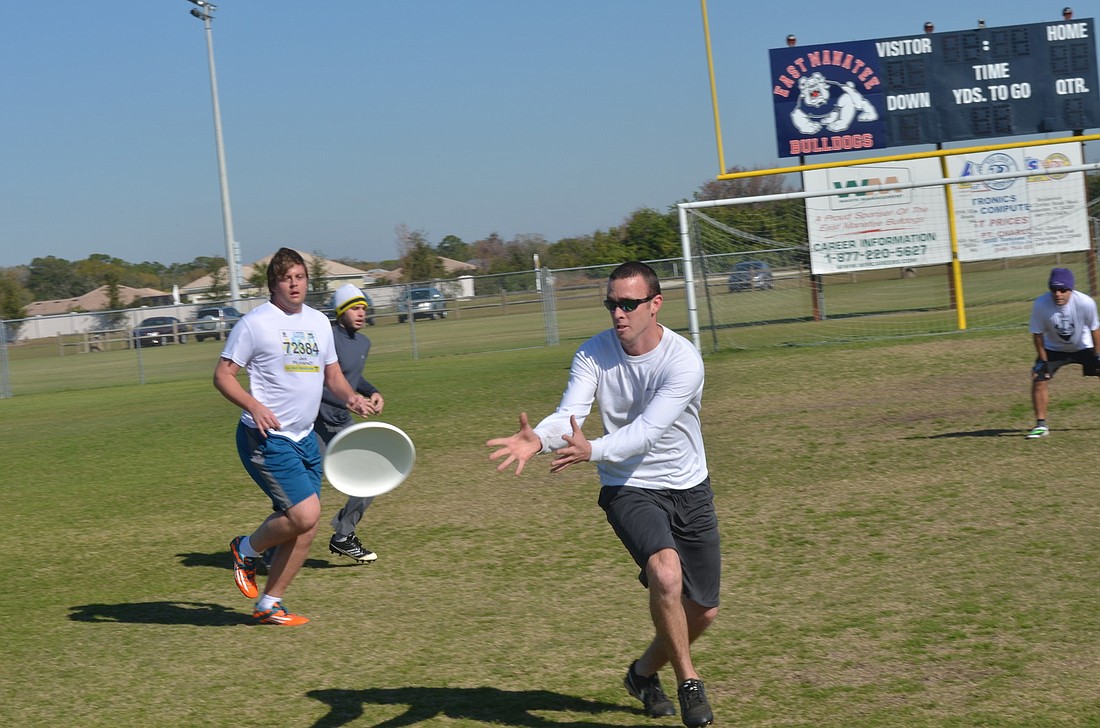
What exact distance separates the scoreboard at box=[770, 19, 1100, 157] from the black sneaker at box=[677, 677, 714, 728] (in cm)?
2178

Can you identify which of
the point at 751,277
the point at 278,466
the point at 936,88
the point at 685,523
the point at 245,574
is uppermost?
the point at 936,88

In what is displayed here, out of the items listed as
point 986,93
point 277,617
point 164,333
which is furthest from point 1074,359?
point 164,333

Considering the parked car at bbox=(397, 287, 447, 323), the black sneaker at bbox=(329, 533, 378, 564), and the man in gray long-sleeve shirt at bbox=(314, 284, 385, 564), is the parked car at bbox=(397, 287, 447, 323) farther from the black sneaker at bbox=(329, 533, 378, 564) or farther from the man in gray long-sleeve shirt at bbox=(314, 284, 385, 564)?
the black sneaker at bbox=(329, 533, 378, 564)

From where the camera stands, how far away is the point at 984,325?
22.9 meters

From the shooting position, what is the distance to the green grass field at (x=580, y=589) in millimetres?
5191

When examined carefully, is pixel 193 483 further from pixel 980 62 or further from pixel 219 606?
pixel 980 62

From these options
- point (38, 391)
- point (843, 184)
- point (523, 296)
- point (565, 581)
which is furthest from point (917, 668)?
point (523, 296)

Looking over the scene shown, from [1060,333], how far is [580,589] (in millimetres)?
6323

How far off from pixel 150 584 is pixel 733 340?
18623 millimetres

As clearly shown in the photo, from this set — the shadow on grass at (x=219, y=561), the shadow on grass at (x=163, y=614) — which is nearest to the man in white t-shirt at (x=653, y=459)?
the shadow on grass at (x=163, y=614)

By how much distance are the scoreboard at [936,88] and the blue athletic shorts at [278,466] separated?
20.2 m

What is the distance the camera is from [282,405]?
21.8 feet

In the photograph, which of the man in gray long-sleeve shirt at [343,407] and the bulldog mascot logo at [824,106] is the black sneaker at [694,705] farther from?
the bulldog mascot logo at [824,106]

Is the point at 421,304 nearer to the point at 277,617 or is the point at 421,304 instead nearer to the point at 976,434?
the point at 976,434
